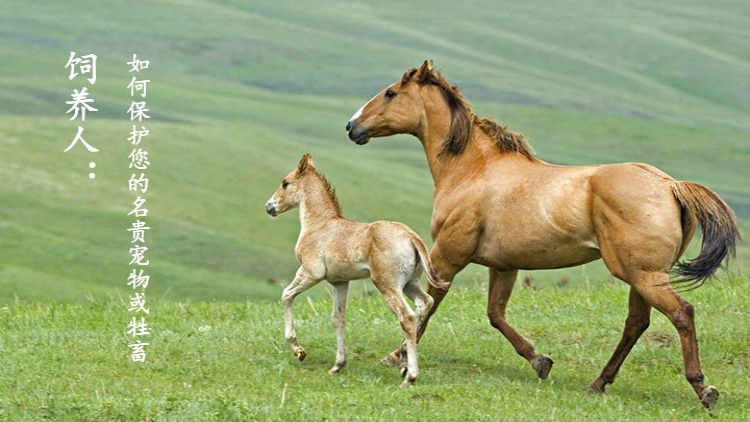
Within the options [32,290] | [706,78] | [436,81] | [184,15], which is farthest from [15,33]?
[436,81]

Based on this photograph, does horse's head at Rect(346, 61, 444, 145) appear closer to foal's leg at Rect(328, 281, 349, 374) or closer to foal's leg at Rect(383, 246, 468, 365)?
foal's leg at Rect(383, 246, 468, 365)

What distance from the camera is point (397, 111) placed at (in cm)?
1231

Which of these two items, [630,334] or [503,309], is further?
[503,309]

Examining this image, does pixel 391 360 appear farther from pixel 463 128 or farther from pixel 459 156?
pixel 463 128

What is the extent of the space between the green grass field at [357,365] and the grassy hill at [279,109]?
38.8 ft

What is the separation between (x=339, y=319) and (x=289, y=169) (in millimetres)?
71993

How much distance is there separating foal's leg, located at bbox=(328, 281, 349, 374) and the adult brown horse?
0.86m

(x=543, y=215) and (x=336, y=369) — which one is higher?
(x=543, y=215)

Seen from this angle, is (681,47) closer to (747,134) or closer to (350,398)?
(747,134)

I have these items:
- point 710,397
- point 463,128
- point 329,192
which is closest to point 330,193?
point 329,192

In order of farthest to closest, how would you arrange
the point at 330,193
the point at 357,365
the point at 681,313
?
the point at 330,193 → the point at 357,365 → the point at 681,313

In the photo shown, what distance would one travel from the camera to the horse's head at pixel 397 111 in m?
12.3

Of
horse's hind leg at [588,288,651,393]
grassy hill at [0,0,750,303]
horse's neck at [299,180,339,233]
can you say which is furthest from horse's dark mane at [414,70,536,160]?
grassy hill at [0,0,750,303]

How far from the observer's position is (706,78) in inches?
5802
